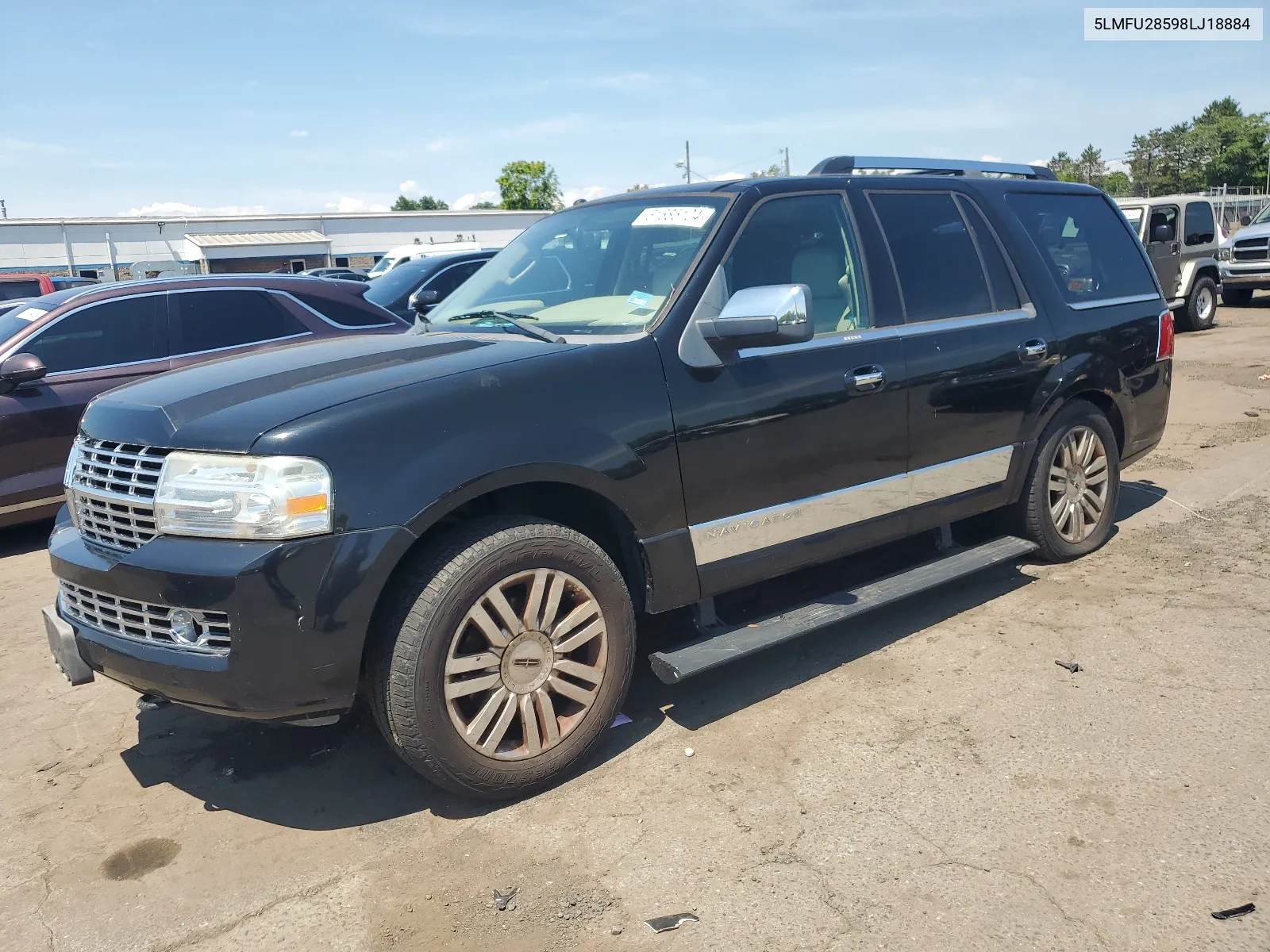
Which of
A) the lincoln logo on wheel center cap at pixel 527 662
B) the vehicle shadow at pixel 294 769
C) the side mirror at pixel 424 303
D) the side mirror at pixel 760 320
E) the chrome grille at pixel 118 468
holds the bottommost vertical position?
the vehicle shadow at pixel 294 769

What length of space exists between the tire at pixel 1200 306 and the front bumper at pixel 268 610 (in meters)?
17.1

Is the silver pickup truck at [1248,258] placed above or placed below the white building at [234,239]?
below

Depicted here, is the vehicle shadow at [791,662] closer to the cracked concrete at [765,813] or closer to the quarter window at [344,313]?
the cracked concrete at [765,813]

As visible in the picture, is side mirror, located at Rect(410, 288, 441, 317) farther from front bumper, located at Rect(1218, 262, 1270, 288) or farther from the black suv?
front bumper, located at Rect(1218, 262, 1270, 288)

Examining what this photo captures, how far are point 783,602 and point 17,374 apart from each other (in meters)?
5.05

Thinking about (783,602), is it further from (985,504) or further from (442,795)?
(442,795)

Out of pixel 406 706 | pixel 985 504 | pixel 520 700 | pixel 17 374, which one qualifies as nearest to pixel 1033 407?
pixel 985 504

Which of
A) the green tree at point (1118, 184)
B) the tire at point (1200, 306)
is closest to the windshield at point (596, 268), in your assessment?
the tire at point (1200, 306)

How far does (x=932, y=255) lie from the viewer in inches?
179

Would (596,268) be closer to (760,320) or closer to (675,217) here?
(675,217)

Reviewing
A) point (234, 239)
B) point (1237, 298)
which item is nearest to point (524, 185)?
point (234, 239)

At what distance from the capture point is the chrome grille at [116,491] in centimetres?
300

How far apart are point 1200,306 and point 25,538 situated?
17279mm

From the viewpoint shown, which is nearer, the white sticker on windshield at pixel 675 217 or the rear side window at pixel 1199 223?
the white sticker on windshield at pixel 675 217
